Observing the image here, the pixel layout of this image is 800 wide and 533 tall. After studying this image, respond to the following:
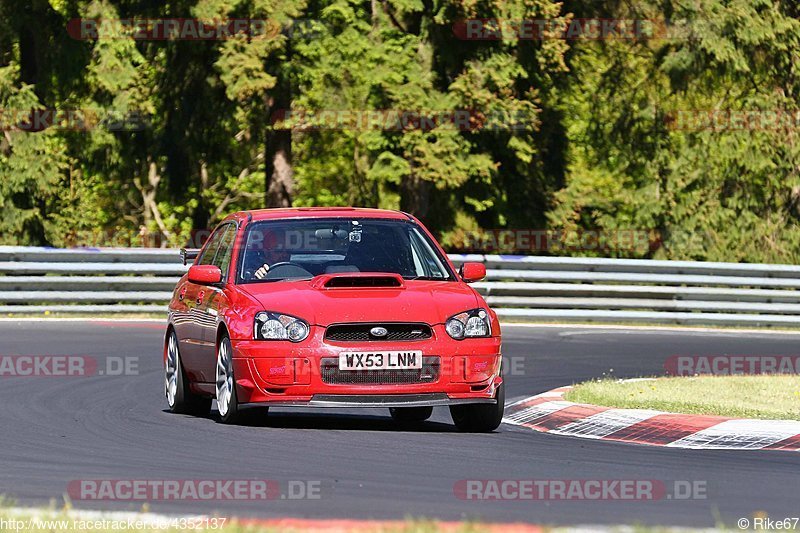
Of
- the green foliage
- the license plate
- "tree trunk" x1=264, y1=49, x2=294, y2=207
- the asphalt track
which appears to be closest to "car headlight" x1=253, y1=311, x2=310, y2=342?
the license plate

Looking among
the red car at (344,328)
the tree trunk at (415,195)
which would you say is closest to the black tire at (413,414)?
the red car at (344,328)

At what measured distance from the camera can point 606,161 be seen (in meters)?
38.5

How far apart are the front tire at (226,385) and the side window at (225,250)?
0.79 meters

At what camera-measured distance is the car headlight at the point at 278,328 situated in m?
11.2

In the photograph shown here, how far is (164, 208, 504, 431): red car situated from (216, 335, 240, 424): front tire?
0.01m

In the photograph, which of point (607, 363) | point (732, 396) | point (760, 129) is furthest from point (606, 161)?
point (732, 396)

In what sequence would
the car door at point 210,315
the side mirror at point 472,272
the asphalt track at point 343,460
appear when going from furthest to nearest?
the side mirror at point 472,272 → the car door at point 210,315 → the asphalt track at point 343,460

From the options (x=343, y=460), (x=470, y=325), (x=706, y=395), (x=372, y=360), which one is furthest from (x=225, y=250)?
(x=706, y=395)

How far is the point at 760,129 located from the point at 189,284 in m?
21.8

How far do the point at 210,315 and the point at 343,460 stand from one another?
2837 millimetres

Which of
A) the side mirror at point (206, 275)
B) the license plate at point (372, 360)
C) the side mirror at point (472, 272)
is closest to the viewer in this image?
the license plate at point (372, 360)

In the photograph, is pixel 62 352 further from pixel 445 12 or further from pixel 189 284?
pixel 445 12

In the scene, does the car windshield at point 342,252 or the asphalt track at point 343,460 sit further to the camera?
the car windshield at point 342,252

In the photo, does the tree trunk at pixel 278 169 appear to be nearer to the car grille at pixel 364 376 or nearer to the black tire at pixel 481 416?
the black tire at pixel 481 416
